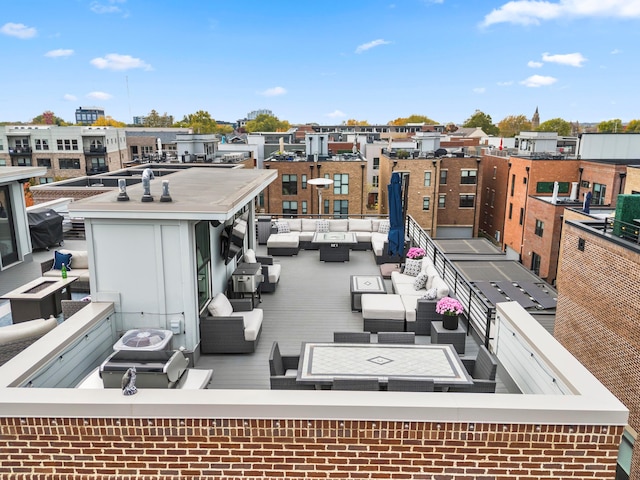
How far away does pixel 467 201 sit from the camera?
49.8 metres

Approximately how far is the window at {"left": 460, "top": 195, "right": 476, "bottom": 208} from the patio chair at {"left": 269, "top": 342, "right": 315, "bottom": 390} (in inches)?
1808

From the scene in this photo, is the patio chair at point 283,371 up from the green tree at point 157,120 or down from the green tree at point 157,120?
down

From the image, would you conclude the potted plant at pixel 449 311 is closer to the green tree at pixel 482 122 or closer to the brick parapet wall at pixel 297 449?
the brick parapet wall at pixel 297 449

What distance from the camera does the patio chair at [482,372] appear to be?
19.8ft

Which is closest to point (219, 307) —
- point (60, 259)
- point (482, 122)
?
point (60, 259)

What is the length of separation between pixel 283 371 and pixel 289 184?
37.6 meters

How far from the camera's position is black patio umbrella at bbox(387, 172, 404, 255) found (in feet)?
39.3

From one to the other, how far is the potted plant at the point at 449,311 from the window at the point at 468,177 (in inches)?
1693

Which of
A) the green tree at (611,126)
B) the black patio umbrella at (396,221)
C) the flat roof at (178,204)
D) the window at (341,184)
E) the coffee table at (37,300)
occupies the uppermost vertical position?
the green tree at (611,126)

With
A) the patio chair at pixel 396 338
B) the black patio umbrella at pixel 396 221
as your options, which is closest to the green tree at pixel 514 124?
the black patio umbrella at pixel 396 221

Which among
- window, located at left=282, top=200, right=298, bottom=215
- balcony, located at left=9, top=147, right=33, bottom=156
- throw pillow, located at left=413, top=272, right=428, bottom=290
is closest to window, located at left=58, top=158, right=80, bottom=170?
balcony, located at left=9, top=147, right=33, bottom=156

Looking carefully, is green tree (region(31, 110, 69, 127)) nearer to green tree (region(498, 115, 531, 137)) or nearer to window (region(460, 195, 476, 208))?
window (region(460, 195, 476, 208))

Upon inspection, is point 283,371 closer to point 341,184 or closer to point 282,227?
point 282,227

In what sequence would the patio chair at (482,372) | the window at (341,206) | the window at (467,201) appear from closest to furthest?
the patio chair at (482,372), the window at (341,206), the window at (467,201)
